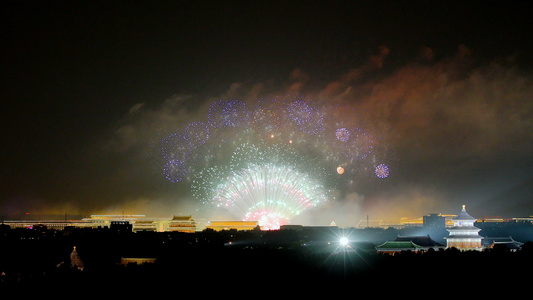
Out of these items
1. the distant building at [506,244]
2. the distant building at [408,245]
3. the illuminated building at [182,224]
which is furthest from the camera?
the illuminated building at [182,224]

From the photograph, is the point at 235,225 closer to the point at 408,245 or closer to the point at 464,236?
the point at 464,236

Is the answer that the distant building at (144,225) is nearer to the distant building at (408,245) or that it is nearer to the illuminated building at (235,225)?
the illuminated building at (235,225)

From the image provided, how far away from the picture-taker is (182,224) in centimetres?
15400

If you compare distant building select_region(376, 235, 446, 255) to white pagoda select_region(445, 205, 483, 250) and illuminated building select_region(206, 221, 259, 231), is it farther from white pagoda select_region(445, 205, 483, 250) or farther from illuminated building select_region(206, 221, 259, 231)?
illuminated building select_region(206, 221, 259, 231)

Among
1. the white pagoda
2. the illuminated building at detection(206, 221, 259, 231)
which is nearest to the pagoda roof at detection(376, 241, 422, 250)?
the white pagoda

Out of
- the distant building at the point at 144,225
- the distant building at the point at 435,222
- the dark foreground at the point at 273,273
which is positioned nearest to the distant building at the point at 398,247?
the dark foreground at the point at 273,273

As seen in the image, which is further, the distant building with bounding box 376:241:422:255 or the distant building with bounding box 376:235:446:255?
the distant building with bounding box 376:235:446:255

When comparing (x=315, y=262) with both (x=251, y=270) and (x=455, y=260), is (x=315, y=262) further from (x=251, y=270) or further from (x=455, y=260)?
(x=455, y=260)

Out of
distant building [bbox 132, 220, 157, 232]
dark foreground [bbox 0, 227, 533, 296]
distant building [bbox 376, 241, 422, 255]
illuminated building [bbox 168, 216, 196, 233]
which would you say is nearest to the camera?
dark foreground [bbox 0, 227, 533, 296]

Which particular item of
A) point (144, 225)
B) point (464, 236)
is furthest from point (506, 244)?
point (144, 225)

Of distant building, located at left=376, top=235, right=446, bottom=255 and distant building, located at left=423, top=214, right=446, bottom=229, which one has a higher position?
distant building, located at left=423, top=214, right=446, bottom=229

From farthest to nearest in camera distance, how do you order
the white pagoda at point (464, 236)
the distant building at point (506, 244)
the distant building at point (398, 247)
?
the white pagoda at point (464, 236) → the distant building at point (506, 244) → the distant building at point (398, 247)

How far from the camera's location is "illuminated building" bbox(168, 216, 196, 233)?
153m

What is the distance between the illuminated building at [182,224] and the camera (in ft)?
501
